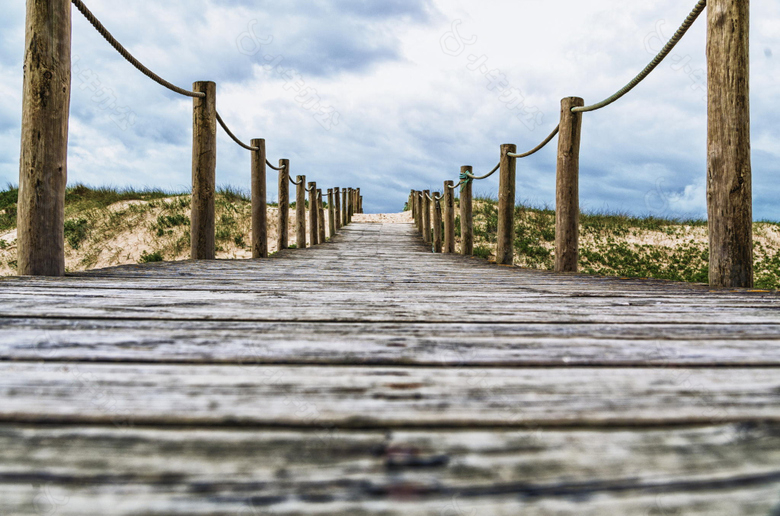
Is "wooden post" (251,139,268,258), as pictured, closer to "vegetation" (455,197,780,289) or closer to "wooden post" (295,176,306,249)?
"wooden post" (295,176,306,249)

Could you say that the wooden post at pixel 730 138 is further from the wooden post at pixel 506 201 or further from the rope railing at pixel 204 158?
the rope railing at pixel 204 158

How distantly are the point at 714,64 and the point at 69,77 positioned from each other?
3.55 m

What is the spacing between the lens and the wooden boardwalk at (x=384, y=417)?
1.95 ft

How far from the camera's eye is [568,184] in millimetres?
3928

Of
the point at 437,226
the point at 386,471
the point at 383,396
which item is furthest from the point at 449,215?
the point at 386,471

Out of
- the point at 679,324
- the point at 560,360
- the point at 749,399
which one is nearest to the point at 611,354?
the point at 560,360

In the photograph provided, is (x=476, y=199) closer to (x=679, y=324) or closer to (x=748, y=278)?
(x=748, y=278)

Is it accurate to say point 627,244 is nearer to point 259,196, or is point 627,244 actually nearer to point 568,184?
point 568,184

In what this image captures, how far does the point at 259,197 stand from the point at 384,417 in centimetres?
537

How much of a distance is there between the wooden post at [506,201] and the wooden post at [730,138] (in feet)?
8.49

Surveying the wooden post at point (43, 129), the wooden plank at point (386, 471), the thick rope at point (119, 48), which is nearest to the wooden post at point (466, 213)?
the thick rope at point (119, 48)

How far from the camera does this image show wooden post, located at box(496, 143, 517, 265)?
5199 mm

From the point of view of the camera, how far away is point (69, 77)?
103 inches

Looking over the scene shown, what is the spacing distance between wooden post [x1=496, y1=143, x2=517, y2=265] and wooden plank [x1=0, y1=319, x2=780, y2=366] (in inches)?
151
